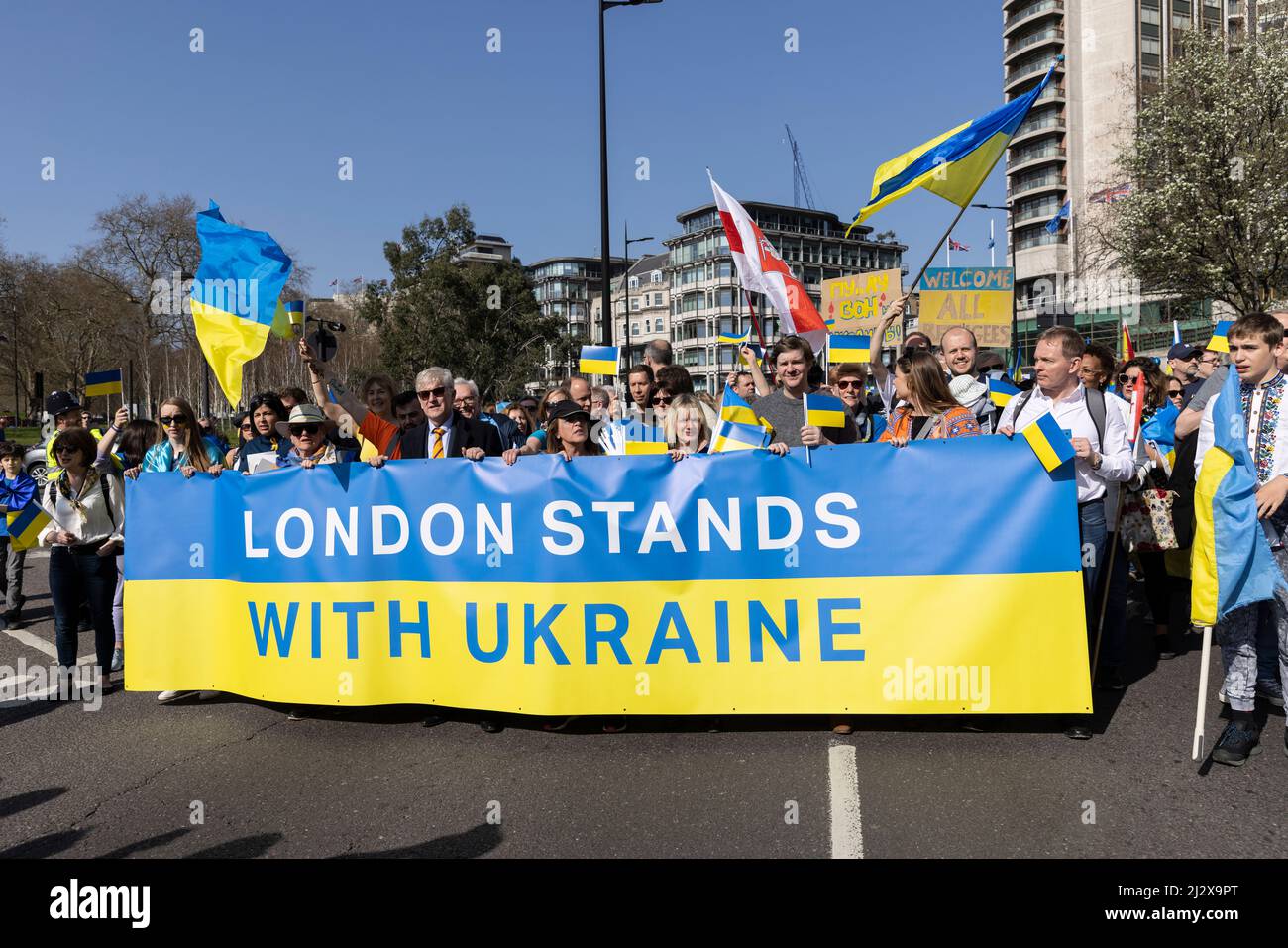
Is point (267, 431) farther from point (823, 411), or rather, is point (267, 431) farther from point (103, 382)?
point (103, 382)

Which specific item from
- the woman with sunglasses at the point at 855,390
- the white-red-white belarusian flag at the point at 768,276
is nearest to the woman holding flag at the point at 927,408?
the woman with sunglasses at the point at 855,390

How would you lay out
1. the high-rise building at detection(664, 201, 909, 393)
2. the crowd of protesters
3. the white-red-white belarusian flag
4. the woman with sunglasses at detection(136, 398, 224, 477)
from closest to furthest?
1. the crowd of protesters
2. the woman with sunglasses at detection(136, 398, 224, 477)
3. the white-red-white belarusian flag
4. the high-rise building at detection(664, 201, 909, 393)

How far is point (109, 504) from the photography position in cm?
615

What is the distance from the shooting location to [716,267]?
331 ft

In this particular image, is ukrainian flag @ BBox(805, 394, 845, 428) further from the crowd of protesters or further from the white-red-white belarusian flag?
the white-red-white belarusian flag

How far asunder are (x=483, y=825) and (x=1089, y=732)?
9.31 ft

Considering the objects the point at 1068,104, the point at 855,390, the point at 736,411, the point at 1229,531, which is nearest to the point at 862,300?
the point at 855,390

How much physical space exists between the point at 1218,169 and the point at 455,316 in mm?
25118

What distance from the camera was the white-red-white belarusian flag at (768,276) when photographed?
688 cm

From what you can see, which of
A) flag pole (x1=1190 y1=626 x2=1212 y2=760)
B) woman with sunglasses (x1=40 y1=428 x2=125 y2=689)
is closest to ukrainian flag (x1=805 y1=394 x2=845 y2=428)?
flag pole (x1=1190 y1=626 x2=1212 y2=760)

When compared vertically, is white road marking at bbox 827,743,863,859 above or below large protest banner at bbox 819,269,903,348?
below

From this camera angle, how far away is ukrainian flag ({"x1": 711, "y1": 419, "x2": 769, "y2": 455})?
5.03 m

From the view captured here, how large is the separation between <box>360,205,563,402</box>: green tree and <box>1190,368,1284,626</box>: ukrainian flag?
3263 cm
